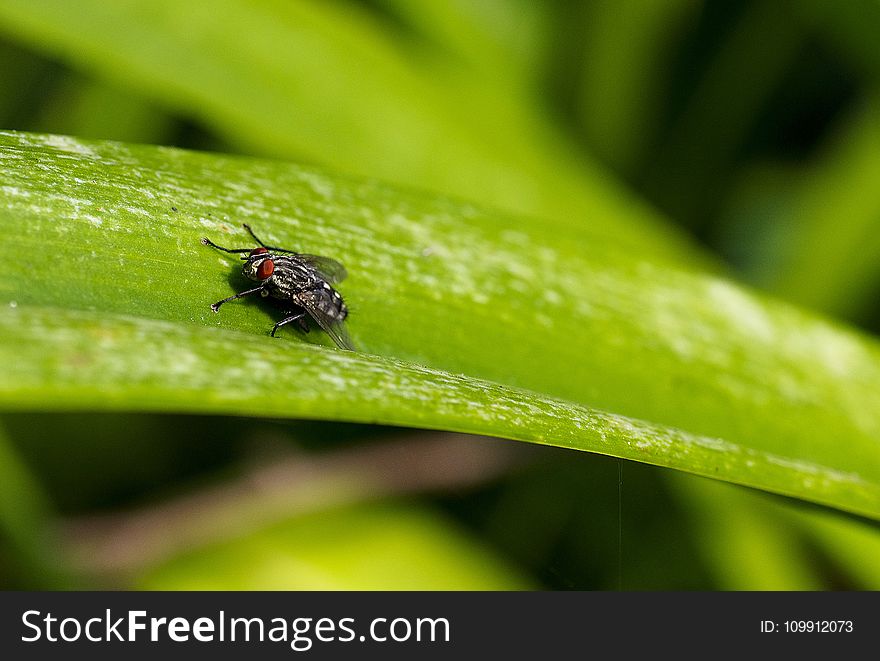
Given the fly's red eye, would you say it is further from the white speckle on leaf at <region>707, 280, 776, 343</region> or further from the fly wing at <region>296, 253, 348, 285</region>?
the white speckle on leaf at <region>707, 280, 776, 343</region>

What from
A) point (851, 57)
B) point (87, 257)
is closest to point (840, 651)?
point (87, 257)

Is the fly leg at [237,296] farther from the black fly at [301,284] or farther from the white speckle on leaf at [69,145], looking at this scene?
the white speckle on leaf at [69,145]

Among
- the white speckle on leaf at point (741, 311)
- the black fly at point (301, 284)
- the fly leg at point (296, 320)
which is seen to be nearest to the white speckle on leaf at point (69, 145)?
the black fly at point (301, 284)

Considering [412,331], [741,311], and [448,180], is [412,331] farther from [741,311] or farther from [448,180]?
[448,180]

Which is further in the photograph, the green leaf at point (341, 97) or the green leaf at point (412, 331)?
the green leaf at point (341, 97)

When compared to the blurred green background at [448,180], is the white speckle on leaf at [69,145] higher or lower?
lower

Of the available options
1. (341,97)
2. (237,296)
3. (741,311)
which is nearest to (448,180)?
(341,97)
